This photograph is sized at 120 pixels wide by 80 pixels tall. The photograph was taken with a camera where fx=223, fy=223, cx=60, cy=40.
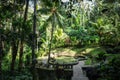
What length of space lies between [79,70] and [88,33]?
1231 centimetres

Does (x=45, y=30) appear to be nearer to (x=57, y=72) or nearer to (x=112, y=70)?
(x=57, y=72)

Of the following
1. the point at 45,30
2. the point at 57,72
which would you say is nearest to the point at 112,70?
the point at 57,72

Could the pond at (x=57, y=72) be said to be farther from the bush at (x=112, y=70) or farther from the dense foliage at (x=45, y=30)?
the bush at (x=112, y=70)

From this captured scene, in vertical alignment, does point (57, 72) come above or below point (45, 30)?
below

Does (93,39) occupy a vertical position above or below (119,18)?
below

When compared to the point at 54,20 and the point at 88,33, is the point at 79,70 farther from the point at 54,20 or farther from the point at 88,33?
the point at 88,33

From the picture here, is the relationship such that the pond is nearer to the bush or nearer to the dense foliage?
the dense foliage

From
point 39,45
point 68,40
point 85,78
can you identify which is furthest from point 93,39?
point 85,78

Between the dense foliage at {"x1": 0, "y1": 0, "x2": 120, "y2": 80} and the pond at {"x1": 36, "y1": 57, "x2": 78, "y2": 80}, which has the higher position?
the dense foliage at {"x1": 0, "y1": 0, "x2": 120, "y2": 80}

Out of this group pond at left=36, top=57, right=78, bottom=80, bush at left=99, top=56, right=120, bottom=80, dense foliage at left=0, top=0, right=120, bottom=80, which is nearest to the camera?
bush at left=99, top=56, right=120, bottom=80

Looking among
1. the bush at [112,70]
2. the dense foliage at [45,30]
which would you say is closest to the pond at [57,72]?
the dense foliage at [45,30]

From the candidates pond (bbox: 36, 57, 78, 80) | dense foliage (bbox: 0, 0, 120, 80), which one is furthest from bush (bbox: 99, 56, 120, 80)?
pond (bbox: 36, 57, 78, 80)

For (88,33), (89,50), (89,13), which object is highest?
(89,13)

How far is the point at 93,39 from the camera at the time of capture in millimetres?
29953
